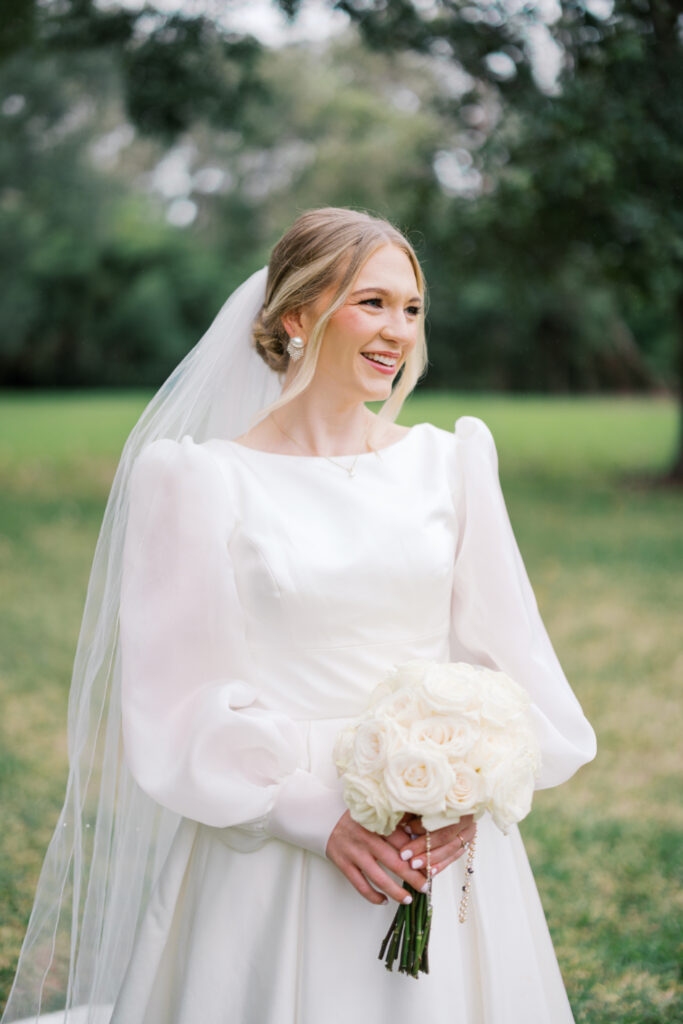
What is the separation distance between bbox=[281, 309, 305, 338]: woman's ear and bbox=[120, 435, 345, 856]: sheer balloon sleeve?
14.8 inches

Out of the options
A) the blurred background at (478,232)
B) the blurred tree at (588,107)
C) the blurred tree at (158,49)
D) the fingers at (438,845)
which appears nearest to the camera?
the fingers at (438,845)

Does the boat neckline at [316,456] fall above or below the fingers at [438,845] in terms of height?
above

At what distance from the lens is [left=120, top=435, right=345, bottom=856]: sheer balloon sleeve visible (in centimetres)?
224

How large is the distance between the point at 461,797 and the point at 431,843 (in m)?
0.16

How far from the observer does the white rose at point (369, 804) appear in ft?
6.69

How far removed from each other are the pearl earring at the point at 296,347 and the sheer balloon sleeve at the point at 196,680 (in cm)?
34

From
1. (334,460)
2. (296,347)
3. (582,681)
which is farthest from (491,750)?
(582,681)

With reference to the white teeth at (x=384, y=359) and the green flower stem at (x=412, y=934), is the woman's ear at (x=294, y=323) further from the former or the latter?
the green flower stem at (x=412, y=934)

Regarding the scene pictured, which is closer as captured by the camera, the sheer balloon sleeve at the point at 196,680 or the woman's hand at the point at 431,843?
the woman's hand at the point at 431,843

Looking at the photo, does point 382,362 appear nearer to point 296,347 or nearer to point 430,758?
point 296,347

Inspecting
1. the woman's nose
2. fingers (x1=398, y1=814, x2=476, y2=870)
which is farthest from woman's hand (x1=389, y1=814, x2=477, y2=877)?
the woman's nose

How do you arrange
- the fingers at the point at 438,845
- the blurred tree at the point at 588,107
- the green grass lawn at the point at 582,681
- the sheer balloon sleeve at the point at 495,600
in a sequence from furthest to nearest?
1. the blurred tree at the point at 588,107
2. the green grass lawn at the point at 582,681
3. the sheer balloon sleeve at the point at 495,600
4. the fingers at the point at 438,845

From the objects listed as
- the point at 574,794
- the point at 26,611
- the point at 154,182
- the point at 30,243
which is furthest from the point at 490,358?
the point at 574,794

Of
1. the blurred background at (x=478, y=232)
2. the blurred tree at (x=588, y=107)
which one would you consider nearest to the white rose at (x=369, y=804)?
the blurred background at (x=478, y=232)
